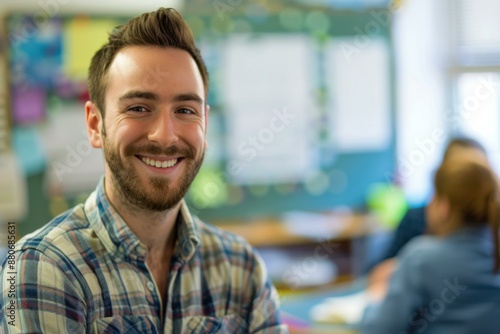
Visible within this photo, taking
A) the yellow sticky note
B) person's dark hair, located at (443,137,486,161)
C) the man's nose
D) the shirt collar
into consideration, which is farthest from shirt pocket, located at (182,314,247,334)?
the yellow sticky note

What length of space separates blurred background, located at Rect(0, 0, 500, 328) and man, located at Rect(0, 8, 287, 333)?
7.75ft

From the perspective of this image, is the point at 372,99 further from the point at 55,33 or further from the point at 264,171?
the point at 55,33

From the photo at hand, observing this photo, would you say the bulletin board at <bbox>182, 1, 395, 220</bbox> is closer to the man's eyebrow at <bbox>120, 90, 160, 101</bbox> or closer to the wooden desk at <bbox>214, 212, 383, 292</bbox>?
the wooden desk at <bbox>214, 212, 383, 292</bbox>

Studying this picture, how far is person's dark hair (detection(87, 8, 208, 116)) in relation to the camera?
113 centimetres

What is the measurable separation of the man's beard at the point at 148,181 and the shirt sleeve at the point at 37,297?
0.57 feet

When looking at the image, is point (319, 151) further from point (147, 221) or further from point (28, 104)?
point (147, 221)

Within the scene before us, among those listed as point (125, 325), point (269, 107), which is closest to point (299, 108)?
point (269, 107)

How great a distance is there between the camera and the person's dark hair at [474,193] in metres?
2.24

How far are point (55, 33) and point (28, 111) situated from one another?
430 millimetres

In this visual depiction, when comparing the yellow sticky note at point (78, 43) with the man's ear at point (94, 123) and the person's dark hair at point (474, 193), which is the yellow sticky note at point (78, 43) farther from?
the man's ear at point (94, 123)

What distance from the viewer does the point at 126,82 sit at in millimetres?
1124

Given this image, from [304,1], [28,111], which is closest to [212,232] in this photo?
[28,111]

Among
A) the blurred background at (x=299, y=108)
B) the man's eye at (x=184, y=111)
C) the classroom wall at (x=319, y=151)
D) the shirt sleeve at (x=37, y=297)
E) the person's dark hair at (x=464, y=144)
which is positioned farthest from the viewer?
the classroom wall at (x=319, y=151)

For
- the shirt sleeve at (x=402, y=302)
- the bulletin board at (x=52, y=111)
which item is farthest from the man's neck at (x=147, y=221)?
the bulletin board at (x=52, y=111)
